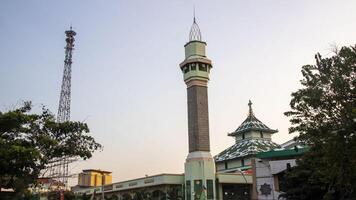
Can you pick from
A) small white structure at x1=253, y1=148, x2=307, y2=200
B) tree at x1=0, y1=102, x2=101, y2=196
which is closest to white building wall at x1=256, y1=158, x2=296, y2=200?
small white structure at x1=253, y1=148, x2=307, y2=200

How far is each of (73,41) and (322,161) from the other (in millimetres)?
51602

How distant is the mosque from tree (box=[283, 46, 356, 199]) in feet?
109

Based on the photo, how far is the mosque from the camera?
5336cm

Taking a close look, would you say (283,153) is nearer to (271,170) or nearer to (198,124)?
(271,170)

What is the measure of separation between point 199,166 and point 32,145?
30619 millimetres

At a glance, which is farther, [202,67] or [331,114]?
[202,67]

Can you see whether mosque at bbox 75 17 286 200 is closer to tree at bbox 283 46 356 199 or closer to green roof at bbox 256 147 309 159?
green roof at bbox 256 147 309 159

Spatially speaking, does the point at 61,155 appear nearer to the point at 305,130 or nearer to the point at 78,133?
the point at 78,133

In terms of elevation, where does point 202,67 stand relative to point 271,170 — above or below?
above

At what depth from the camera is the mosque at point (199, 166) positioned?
53.4 metres

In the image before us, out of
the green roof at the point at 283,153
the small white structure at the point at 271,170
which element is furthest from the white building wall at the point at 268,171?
the green roof at the point at 283,153

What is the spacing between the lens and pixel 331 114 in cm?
1906

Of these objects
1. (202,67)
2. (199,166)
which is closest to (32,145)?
(199,166)

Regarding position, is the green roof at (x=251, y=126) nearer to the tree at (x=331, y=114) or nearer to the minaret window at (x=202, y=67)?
the minaret window at (x=202, y=67)
